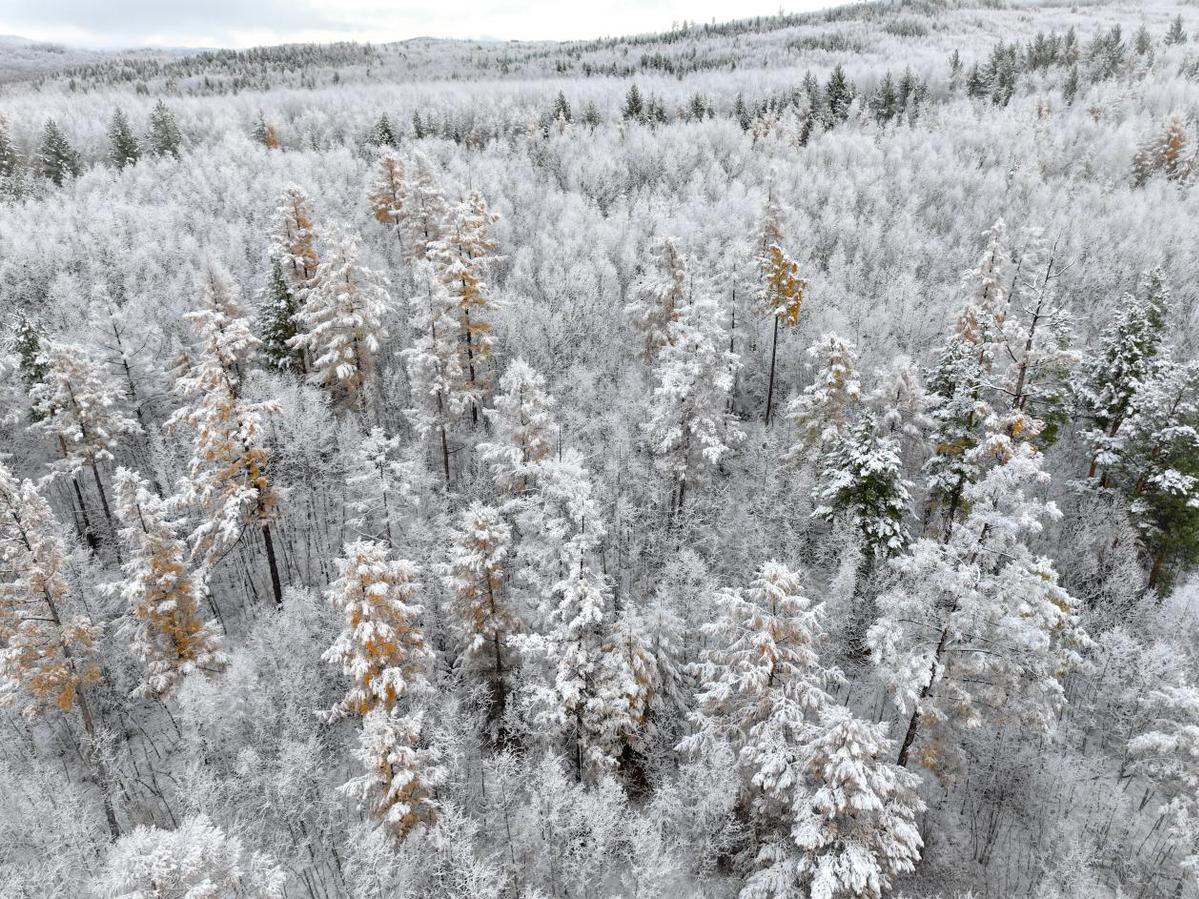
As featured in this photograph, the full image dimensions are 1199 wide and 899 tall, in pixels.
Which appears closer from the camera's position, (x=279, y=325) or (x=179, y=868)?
(x=179, y=868)

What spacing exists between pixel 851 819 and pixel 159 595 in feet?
77.5

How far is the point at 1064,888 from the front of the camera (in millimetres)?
21422

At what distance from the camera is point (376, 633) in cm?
1961

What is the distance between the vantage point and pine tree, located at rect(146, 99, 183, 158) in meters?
79.3

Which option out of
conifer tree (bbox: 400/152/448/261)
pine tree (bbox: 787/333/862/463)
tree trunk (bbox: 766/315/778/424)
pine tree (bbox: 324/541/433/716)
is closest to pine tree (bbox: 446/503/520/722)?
pine tree (bbox: 324/541/433/716)

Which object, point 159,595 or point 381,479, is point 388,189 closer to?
point 381,479

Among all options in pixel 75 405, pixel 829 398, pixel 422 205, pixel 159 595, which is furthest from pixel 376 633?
pixel 422 205

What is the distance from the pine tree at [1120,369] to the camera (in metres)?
30.0

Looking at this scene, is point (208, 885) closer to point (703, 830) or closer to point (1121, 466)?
point (703, 830)

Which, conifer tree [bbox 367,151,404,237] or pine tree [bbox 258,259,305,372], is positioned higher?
conifer tree [bbox 367,151,404,237]

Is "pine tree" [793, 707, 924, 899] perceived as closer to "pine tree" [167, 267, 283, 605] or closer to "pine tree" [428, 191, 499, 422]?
"pine tree" [167, 267, 283, 605]

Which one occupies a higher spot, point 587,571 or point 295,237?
point 295,237

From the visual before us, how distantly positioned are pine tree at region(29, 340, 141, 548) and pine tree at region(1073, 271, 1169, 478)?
45.8 meters

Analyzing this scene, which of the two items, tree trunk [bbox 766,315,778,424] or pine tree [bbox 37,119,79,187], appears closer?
tree trunk [bbox 766,315,778,424]
